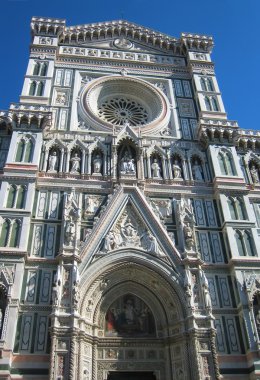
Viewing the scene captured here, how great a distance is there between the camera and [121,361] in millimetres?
12250

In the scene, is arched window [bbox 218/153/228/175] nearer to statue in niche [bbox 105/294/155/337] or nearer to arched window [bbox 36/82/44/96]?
statue in niche [bbox 105/294/155/337]

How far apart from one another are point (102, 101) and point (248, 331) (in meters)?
11.7

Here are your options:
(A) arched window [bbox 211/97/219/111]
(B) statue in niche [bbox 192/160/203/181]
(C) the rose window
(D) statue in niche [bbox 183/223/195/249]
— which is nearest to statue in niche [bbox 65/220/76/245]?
(D) statue in niche [bbox 183/223/195/249]

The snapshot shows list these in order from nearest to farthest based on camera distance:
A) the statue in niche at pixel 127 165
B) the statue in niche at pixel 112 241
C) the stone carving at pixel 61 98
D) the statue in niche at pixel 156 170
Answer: the statue in niche at pixel 112 241 → the statue in niche at pixel 127 165 → the statue in niche at pixel 156 170 → the stone carving at pixel 61 98

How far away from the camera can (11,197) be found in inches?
559

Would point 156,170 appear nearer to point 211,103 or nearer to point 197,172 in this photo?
point 197,172

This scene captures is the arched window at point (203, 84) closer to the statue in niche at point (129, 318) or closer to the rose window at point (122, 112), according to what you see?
the rose window at point (122, 112)

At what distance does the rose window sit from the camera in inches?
733

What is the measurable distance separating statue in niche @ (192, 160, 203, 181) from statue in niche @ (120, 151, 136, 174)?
7.84 ft

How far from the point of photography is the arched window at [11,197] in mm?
14021

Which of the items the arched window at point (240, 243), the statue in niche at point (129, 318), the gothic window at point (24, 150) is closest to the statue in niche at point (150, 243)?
the statue in niche at point (129, 318)

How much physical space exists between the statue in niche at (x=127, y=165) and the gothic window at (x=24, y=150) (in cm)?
335

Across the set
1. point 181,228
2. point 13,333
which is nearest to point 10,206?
point 13,333

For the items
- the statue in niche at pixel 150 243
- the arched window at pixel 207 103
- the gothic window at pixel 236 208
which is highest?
the arched window at pixel 207 103
